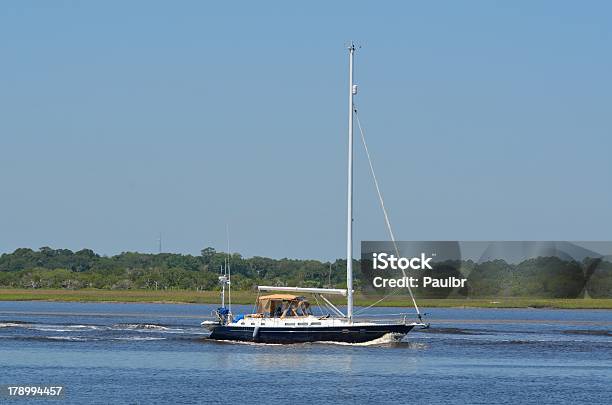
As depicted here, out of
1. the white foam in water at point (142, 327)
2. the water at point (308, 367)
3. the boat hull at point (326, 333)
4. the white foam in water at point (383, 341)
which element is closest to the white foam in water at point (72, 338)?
the water at point (308, 367)

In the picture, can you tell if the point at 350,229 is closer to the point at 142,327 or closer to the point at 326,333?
the point at 326,333

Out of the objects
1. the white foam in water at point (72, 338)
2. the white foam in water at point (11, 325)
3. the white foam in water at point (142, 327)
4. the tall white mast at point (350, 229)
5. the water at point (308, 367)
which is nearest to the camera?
the water at point (308, 367)

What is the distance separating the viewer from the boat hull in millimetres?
101062

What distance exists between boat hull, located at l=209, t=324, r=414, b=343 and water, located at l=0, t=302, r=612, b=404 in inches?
26.6

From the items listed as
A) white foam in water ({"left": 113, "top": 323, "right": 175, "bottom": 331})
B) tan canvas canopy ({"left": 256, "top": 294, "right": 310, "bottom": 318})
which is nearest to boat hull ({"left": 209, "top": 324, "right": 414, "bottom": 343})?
tan canvas canopy ({"left": 256, "top": 294, "right": 310, "bottom": 318})

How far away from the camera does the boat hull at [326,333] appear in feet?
332

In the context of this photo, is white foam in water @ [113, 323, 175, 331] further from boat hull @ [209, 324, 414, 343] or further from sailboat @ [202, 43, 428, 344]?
boat hull @ [209, 324, 414, 343]

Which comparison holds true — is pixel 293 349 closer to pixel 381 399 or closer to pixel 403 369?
pixel 403 369

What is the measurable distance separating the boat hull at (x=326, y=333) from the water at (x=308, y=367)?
2.22ft

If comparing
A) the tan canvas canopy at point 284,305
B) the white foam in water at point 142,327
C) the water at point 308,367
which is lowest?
the water at point 308,367

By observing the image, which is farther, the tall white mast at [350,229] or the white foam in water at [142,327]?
the white foam in water at [142,327]

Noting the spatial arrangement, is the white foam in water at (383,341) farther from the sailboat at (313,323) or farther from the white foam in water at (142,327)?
the white foam in water at (142,327)

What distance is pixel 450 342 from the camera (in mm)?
114562

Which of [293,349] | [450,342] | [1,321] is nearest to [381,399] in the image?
[293,349]
